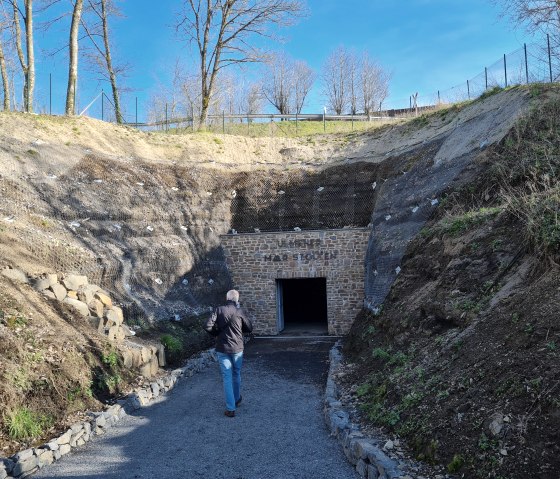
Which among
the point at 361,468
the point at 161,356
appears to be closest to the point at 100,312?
the point at 161,356

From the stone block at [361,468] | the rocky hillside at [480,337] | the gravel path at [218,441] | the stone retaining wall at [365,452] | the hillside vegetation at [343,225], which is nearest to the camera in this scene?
the rocky hillside at [480,337]

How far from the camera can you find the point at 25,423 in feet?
18.1

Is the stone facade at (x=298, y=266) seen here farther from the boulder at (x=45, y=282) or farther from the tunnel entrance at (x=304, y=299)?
the boulder at (x=45, y=282)

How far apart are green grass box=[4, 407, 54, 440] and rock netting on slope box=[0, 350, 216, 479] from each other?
0.98 ft

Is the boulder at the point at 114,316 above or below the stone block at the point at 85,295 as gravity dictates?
below

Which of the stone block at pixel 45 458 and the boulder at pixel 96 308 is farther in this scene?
the boulder at pixel 96 308

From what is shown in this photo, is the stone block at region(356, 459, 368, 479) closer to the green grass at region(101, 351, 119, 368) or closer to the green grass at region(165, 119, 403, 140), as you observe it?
the green grass at region(101, 351, 119, 368)

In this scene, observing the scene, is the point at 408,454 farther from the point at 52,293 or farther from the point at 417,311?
the point at 52,293

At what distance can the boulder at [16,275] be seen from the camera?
8.30m

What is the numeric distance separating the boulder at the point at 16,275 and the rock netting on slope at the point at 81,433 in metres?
3.05

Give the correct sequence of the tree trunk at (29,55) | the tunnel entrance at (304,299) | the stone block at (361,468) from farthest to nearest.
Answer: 1. the tunnel entrance at (304,299)
2. the tree trunk at (29,55)
3. the stone block at (361,468)

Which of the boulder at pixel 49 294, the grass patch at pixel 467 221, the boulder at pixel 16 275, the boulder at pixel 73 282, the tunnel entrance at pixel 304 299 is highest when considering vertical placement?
the grass patch at pixel 467 221

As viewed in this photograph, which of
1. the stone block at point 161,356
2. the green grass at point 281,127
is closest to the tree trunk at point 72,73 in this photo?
the green grass at point 281,127

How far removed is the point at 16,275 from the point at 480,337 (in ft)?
25.5
